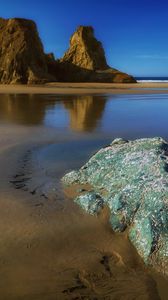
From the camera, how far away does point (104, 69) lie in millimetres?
46812

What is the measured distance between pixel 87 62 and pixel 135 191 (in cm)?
4412

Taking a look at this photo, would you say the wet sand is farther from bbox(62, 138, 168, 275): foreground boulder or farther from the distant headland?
the distant headland

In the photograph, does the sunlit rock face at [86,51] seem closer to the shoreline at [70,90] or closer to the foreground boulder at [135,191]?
the shoreline at [70,90]

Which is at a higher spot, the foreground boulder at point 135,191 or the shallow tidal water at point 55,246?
the foreground boulder at point 135,191

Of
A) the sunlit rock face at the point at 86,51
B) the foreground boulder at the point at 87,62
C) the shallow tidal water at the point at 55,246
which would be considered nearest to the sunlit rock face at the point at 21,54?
the foreground boulder at the point at 87,62

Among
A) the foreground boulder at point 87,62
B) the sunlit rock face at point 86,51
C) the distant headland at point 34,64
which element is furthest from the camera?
the sunlit rock face at point 86,51

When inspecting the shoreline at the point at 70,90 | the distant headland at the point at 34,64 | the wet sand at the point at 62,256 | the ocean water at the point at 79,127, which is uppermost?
the distant headland at the point at 34,64

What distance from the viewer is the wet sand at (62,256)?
299 centimetres

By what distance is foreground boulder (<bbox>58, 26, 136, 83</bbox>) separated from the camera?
42344 mm

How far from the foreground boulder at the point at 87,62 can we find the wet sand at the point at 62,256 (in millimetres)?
38281

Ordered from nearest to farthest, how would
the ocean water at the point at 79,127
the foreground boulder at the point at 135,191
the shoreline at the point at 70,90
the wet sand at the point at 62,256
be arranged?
the wet sand at the point at 62,256
the foreground boulder at the point at 135,191
the ocean water at the point at 79,127
the shoreline at the point at 70,90

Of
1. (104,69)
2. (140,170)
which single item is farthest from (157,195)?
(104,69)

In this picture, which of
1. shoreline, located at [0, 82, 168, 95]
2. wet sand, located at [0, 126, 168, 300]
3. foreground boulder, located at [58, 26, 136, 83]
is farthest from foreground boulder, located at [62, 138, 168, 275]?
foreground boulder, located at [58, 26, 136, 83]

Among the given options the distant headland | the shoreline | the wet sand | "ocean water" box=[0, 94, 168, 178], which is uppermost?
the distant headland
